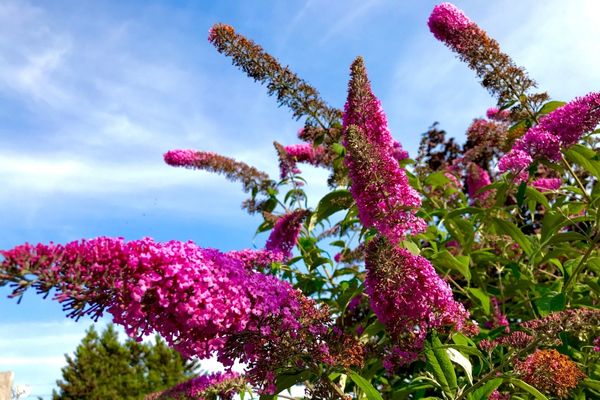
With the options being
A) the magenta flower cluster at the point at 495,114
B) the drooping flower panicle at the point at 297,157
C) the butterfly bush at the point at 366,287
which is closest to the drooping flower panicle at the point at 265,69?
the butterfly bush at the point at 366,287

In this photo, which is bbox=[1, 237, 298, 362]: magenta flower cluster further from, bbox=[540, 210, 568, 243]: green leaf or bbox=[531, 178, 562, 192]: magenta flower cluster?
bbox=[531, 178, 562, 192]: magenta flower cluster

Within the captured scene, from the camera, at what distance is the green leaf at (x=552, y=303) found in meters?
2.76

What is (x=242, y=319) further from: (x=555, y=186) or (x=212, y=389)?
(x=555, y=186)

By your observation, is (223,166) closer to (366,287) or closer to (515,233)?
(515,233)

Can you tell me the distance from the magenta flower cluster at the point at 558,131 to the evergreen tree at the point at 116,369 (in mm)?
14586

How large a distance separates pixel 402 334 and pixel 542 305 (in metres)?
0.87

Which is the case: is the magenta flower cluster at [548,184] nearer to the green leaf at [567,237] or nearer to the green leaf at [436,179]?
the green leaf at [436,179]

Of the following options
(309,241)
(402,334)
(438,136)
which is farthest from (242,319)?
(438,136)

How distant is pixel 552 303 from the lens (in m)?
2.79

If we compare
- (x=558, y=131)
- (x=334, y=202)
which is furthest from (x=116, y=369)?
(x=558, y=131)

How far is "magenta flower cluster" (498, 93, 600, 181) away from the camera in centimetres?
309

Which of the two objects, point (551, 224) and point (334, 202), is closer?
point (551, 224)

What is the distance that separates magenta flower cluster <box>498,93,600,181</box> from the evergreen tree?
574 inches

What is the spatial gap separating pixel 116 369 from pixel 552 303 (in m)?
16.5
